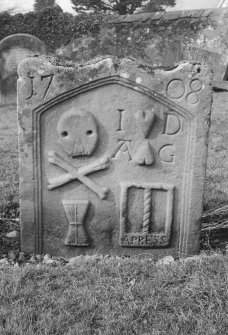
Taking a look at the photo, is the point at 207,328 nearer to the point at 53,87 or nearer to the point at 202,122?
the point at 202,122

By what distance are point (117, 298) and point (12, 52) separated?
8.59 m

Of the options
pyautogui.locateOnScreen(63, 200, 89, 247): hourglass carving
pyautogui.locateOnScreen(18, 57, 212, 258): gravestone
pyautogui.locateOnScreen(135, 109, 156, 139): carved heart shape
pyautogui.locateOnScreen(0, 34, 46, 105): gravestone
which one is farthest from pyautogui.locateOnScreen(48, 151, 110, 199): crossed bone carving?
pyautogui.locateOnScreen(0, 34, 46, 105): gravestone

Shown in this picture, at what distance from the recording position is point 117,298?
228 centimetres

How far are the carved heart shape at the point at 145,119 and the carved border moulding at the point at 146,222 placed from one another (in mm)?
394

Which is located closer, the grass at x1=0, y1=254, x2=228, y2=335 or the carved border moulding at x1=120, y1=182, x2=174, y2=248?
the grass at x1=0, y1=254, x2=228, y2=335

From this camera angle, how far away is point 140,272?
2.55 meters

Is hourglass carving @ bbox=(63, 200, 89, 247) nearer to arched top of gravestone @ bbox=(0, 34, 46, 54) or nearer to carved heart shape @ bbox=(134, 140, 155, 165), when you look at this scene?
carved heart shape @ bbox=(134, 140, 155, 165)

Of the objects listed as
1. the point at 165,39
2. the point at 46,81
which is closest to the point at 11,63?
the point at 165,39

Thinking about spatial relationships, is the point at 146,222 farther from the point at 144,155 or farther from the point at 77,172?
the point at 77,172

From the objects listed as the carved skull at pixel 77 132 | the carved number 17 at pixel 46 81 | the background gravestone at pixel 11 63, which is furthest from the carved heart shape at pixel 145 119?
the background gravestone at pixel 11 63

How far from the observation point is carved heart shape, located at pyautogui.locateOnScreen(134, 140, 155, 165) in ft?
9.05

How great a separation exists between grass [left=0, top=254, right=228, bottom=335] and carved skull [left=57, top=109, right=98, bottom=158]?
74 cm

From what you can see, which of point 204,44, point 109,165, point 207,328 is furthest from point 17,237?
point 204,44

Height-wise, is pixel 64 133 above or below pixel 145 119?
below
